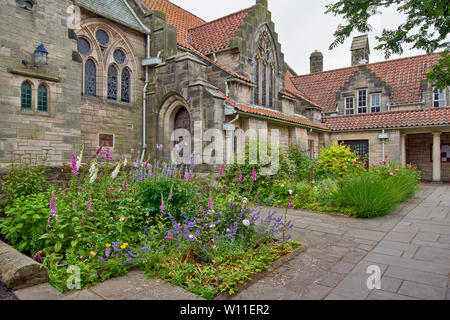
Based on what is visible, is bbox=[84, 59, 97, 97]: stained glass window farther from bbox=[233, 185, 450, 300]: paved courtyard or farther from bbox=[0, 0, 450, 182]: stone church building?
bbox=[233, 185, 450, 300]: paved courtyard

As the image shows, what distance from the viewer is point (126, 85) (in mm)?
11531

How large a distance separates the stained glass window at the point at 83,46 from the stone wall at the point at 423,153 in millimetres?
20722

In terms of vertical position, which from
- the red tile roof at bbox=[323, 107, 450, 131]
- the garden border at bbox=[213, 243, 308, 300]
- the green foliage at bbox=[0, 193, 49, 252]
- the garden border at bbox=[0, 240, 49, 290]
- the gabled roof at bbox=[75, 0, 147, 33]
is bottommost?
the garden border at bbox=[213, 243, 308, 300]

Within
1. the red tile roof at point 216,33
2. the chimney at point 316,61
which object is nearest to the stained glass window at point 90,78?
the red tile roof at point 216,33

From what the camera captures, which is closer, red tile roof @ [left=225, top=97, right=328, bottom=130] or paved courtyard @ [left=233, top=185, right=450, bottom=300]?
paved courtyard @ [left=233, top=185, right=450, bottom=300]

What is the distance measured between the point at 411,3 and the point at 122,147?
995 cm

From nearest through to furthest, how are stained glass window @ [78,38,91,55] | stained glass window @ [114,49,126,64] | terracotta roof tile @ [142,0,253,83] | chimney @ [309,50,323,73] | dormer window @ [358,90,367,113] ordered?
1. stained glass window @ [78,38,91,55]
2. stained glass window @ [114,49,126,64]
3. terracotta roof tile @ [142,0,253,83]
4. dormer window @ [358,90,367,113]
5. chimney @ [309,50,323,73]

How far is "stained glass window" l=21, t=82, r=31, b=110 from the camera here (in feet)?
26.4

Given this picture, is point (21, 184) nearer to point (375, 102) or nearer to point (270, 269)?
point (270, 269)

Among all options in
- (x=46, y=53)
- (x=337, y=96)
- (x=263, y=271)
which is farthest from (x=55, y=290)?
(x=337, y=96)

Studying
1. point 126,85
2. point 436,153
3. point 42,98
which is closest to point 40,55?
point 42,98

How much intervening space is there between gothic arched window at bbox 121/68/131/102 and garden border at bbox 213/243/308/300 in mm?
9544

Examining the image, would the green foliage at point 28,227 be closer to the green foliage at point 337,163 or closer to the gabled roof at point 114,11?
the gabled roof at point 114,11

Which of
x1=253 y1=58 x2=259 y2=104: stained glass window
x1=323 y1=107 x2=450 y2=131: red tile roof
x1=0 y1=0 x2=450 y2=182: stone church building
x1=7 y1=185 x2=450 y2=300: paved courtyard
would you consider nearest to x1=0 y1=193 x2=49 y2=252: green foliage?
x1=7 y1=185 x2=450 y2=300: paved courtyard
